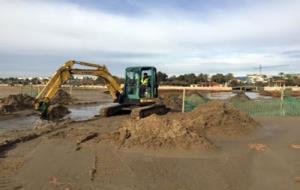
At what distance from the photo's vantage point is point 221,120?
16188 mm

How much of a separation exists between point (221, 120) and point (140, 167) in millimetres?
6842

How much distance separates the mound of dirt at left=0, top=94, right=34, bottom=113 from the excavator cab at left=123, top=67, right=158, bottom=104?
338 inches

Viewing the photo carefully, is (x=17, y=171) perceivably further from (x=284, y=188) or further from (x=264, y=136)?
(x=264, y=136)

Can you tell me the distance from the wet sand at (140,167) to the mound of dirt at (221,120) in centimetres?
183

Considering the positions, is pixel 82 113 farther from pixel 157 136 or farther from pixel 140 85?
pixel 157 136

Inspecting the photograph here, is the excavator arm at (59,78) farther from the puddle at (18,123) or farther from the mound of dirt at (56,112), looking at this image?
the mound of dirt at (56,112)

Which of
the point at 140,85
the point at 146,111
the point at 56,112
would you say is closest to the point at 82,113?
the point at 56,112

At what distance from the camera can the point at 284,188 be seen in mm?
8602

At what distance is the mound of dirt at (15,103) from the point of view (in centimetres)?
2755

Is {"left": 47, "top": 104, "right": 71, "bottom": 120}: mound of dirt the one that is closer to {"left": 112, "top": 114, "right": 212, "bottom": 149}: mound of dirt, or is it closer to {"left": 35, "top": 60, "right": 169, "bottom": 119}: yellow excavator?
{"left": 35, "top": 60, "right": 169, "bottom": 119}: yellow excavator

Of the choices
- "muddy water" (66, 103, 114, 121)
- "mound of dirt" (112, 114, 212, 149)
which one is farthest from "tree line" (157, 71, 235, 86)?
"mound of dirt" (112, 114, 212, 149)

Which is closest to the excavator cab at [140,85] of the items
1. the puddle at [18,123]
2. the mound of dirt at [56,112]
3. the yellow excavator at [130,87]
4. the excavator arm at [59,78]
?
the yellow excavator at [130,87]

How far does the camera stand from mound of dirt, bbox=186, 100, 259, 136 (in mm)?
15656

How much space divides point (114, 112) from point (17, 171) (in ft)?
44.3
